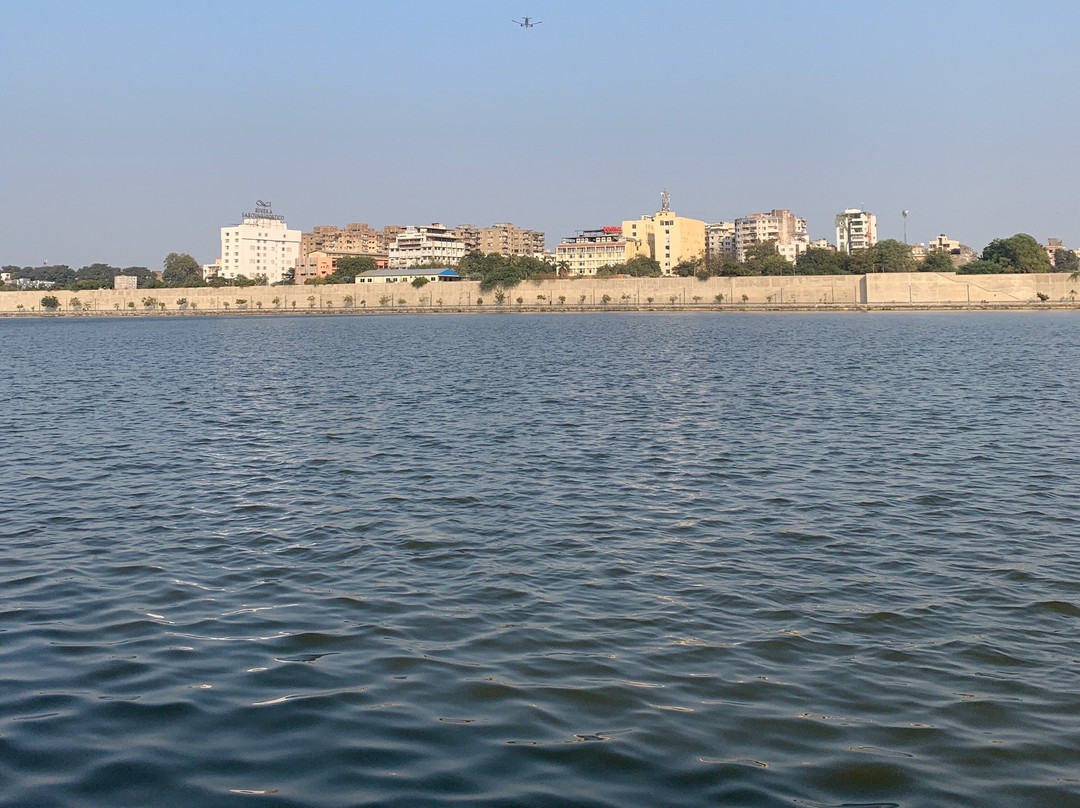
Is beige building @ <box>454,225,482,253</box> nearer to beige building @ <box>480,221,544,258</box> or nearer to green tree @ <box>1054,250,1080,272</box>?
beige building @ <box>480,221,544,258</box>

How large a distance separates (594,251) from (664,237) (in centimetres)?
1167

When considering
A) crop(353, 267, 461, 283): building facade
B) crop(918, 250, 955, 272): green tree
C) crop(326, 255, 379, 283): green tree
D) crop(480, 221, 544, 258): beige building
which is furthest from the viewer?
crop(480, 221, 544, 258): beige building

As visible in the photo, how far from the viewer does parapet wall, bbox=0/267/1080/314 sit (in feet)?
299

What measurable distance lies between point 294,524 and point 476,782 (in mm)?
5979

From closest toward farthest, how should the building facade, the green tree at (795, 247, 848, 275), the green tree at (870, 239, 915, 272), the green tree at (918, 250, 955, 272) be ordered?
the green tree at (870, 239, 915, 272) < the green tree at (918, 250, 955, 272) < the green tree at (795, 247, 848, 275) < the building facade

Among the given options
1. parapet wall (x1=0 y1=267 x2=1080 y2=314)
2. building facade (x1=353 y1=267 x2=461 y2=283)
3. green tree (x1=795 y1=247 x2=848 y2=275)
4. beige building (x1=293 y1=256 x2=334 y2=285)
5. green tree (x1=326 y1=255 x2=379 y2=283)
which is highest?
beige building (x1=293 y1=256 x2=334 y2=285)

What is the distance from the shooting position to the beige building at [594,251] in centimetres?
16550

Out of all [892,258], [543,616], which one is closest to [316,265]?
[892,258]

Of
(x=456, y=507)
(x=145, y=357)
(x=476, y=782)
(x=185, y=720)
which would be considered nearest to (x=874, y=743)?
(x=476, y=782)

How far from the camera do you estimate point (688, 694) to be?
594 cm

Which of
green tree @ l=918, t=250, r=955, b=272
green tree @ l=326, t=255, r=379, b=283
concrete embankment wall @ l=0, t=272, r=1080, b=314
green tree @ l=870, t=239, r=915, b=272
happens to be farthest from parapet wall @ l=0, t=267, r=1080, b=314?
green tree @ l=326, t=255, r=379, b=283

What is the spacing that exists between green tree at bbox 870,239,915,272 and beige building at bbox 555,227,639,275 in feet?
178

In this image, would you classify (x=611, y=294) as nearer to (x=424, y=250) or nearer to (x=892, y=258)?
(x=892, y=258)

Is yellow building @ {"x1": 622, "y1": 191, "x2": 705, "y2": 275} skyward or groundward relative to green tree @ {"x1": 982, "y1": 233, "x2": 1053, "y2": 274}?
skyward
